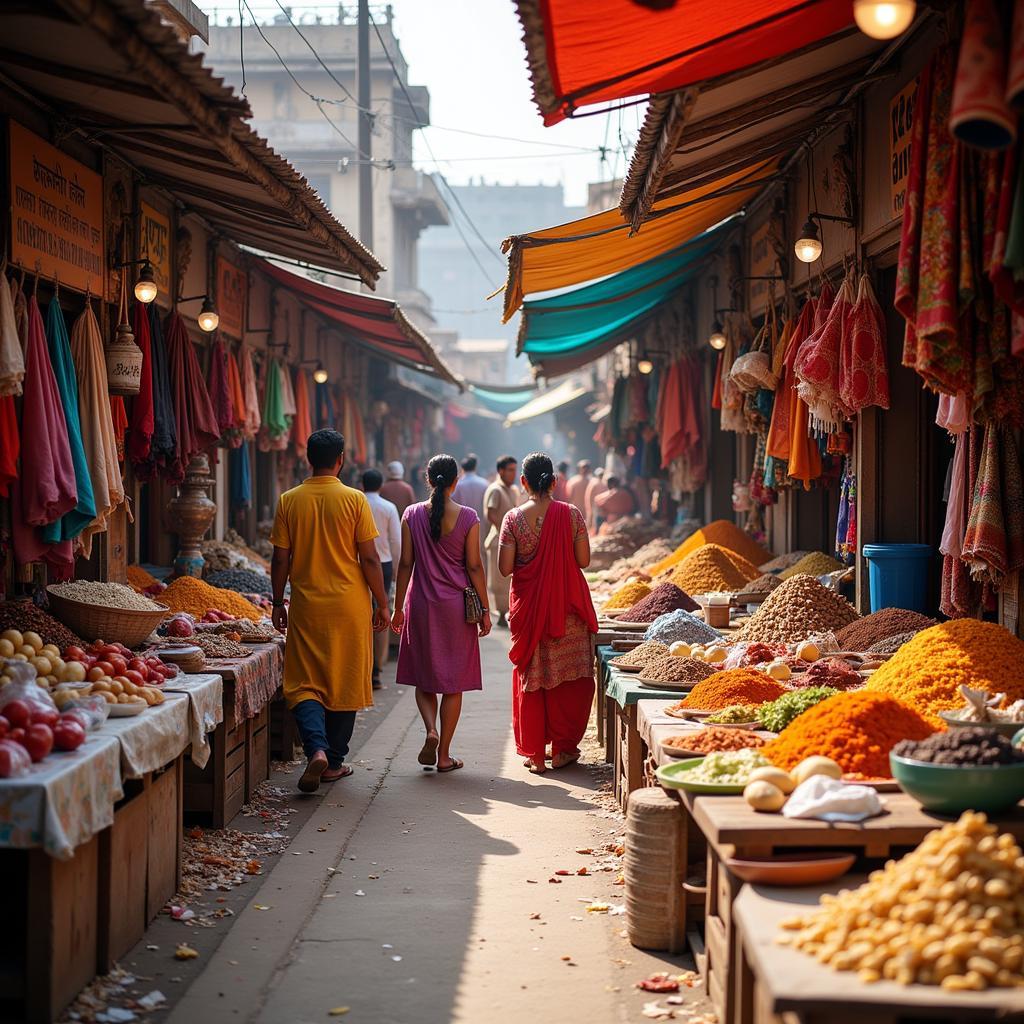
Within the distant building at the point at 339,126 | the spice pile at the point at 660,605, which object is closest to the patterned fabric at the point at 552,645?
the spice pile at the point at 660,605

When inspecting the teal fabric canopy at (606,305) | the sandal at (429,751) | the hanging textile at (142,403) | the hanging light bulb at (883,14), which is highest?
the teal fabric canopy at (606,305)

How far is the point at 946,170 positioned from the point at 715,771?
209 cm

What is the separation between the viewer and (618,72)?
4.75 meters

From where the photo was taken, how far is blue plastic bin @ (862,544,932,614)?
6852 mm

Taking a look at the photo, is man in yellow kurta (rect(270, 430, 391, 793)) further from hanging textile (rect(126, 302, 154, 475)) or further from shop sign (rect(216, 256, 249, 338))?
shop sign (rect(216, 256, 249, 338))

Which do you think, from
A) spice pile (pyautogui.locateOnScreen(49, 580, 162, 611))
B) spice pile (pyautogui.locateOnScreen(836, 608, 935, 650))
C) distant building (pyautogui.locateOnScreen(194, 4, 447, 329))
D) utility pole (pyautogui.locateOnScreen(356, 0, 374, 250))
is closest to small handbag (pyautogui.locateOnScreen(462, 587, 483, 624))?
spice pile (pyautogui.locateOnScreen(49, 580, 162, 611))

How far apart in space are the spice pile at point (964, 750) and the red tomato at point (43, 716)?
2.54 m

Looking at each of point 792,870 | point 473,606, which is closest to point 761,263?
point 473,606

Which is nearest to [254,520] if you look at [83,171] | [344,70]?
[83,171]

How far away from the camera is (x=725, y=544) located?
35.1 ft

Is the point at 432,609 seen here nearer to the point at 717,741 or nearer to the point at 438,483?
the point at 438,483

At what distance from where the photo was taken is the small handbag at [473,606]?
7.02 metres

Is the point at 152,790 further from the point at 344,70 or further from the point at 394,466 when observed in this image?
the point at 344,70

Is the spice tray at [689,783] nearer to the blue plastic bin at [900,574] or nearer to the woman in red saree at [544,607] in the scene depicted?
the woman in red saree at [544,607]
